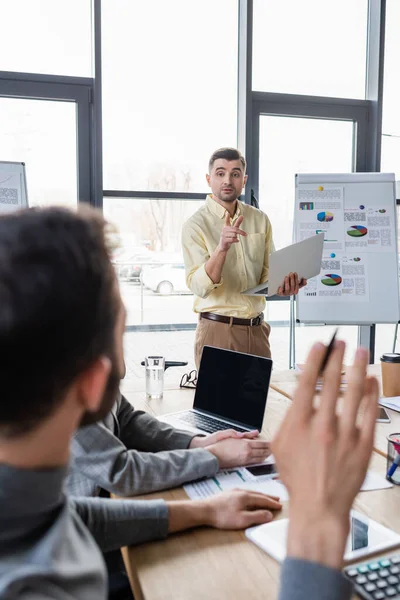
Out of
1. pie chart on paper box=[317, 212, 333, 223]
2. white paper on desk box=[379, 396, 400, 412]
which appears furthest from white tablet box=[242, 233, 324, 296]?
pie chart on paper box=[317, 212, 333, 223]

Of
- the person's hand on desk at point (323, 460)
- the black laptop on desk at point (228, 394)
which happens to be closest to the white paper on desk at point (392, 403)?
the black laptop on desk at point (228, 394)

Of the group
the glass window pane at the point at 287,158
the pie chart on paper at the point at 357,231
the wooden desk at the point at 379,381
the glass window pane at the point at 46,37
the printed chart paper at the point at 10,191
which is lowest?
the wooden desk at the point at 379,381

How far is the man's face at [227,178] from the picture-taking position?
3.09m

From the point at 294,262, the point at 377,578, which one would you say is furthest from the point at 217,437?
the point at 294,262

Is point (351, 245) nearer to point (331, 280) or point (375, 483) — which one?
point (331, 280)

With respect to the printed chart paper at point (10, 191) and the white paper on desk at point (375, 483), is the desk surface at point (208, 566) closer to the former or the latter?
the white paper on desk at point (375, 483)

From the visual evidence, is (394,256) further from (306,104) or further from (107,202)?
(107,202)

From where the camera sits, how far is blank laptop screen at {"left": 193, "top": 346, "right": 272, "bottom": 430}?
1609 mm

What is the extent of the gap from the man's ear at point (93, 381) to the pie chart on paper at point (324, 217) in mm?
3214

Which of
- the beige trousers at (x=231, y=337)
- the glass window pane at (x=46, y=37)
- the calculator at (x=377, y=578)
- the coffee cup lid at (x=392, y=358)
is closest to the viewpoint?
the calculator at (x=377, y=578)

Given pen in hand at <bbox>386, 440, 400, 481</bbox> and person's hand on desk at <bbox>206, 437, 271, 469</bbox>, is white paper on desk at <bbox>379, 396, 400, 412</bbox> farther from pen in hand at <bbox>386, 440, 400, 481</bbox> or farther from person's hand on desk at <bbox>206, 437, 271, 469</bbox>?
person's hand on desk at <bbox>206, 437, 271, 469</bbox>

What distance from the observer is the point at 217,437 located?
1427mm

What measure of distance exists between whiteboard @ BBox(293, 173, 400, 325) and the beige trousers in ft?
2.04

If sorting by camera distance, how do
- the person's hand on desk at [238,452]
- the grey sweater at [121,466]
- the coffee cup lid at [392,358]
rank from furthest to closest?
the coffee cup lid at [392,358]
the person's hand on desk at [238,452]
the grey sweater at [121,466]
